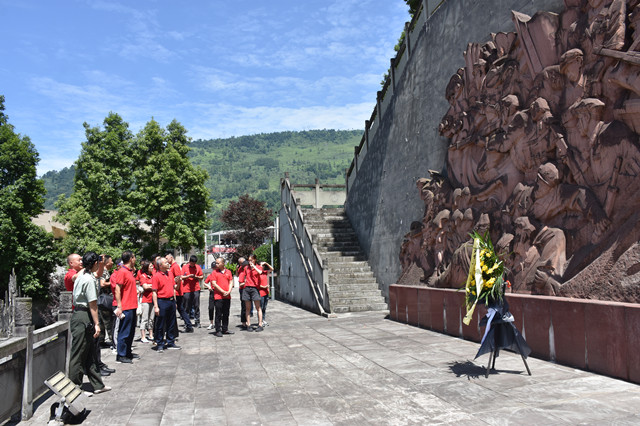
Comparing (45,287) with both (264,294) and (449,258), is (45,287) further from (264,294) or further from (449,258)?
(449,258)

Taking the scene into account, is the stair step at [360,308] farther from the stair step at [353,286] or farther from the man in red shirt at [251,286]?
the man in red shirt at [251,286]

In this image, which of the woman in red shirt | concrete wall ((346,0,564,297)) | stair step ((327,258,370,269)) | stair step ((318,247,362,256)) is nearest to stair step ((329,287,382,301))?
concrete wall ((346,0,564,297))

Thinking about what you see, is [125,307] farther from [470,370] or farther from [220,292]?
[470,370]

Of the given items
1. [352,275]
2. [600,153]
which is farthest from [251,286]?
[600,153]

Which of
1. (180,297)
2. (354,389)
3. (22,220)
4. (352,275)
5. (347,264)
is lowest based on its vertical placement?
(354,389)

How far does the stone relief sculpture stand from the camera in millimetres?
6227

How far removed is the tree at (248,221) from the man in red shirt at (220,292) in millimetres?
29277

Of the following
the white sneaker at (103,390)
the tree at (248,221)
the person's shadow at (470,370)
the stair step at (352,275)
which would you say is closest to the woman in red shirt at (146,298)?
the white sneaker at (103,390)

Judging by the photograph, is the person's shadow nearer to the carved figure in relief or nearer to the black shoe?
the carved figure in relief

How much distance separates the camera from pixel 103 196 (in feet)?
105

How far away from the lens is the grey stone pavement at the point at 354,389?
489cm

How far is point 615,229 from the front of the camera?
20.7 ft

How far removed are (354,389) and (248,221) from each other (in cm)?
3557

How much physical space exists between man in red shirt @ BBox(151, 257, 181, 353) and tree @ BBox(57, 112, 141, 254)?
23.3 meters
